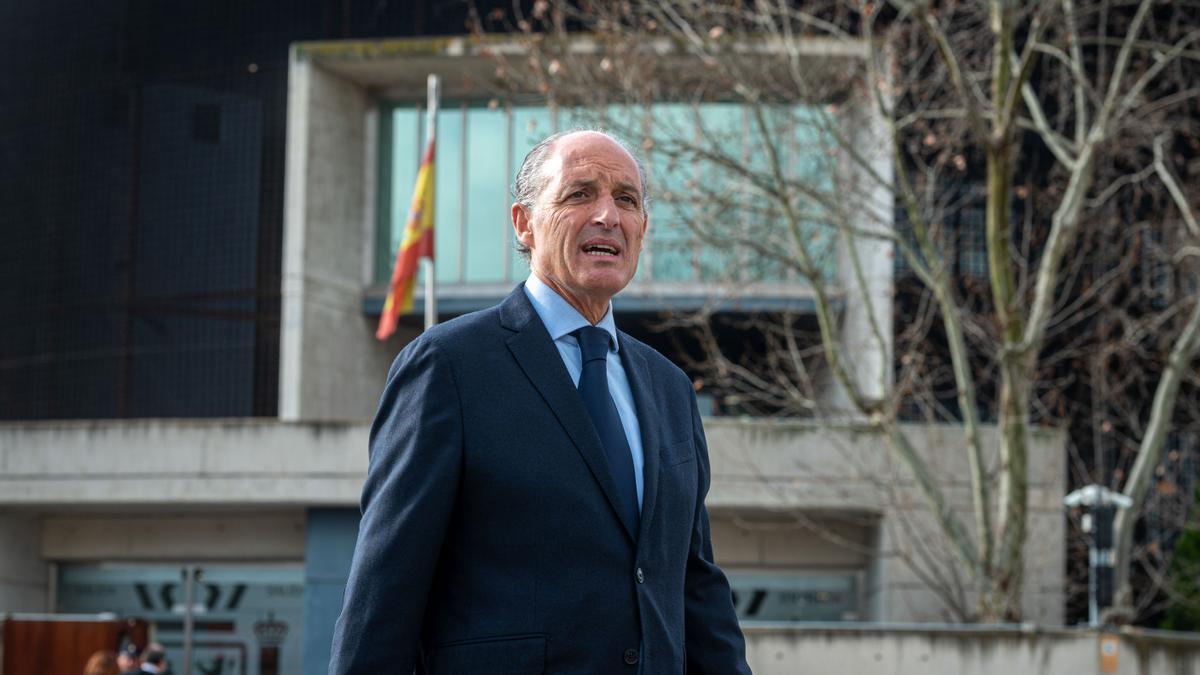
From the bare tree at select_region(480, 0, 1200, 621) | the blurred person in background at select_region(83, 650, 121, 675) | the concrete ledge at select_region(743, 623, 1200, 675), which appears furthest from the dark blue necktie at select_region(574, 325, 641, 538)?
the bare tree at select_region(480, 0, 1200, 621)

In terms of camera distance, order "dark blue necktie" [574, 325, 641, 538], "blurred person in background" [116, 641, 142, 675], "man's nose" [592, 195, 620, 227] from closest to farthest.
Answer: "dark blue necktie" [574, 325, 641, 538] → "man's nose" [592, 195, 620, 227] → "blurred person in background" [116, 641, 142, 675]

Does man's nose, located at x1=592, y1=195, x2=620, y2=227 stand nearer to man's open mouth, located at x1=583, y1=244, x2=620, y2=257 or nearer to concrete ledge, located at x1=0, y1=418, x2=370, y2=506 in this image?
man's open mouth, located at x1=583, y1=244, x2=620, y2=257

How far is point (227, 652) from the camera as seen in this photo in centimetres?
2502

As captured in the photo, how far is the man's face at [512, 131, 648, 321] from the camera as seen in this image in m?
3.28

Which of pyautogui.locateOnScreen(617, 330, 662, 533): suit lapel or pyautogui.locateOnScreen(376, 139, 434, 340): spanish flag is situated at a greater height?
pyautogui.locateOnScreen(376, 139, 434, 340): spanish flag

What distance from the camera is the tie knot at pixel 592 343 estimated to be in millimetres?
3311

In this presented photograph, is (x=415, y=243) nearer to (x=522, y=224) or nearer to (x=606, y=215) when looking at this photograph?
(x=522, y=224)

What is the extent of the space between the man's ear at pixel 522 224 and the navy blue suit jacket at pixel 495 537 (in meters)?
0.28

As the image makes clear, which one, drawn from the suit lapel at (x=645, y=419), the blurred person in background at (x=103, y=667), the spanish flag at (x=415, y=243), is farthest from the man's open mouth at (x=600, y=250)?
the spanish flag at (x=415, y=243)

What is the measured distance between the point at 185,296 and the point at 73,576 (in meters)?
4.66

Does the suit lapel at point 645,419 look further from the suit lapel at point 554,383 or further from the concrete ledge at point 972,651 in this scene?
the concrete ledge at point 972,651

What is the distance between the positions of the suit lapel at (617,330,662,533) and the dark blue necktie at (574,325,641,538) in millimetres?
23

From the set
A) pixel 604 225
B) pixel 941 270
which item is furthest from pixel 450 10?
pixel 604 225

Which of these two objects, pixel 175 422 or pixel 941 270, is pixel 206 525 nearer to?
pixel 175 422
